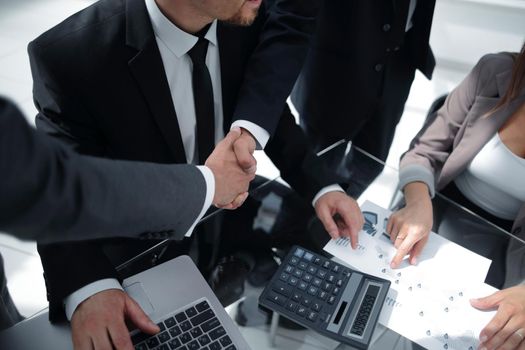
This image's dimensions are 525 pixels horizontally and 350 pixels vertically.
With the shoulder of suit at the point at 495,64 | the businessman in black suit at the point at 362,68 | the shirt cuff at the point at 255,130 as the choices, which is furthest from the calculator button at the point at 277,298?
the businessman in black suit at the point at 362,68

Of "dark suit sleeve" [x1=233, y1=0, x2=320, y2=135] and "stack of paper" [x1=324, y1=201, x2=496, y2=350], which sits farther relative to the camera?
"dark suit sleeve" [x1=233, y1=0, x2=320, y2=135]

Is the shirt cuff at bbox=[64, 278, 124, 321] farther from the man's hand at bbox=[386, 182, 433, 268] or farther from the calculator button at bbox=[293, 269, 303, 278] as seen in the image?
the man's hand at bbox=[386, 182, 433, 268]

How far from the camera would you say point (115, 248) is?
3.36 ft

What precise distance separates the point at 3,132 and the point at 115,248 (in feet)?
1.78

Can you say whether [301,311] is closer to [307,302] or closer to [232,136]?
[307,302]

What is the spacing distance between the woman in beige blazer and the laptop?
1.38ft

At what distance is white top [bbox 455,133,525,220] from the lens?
1.19m

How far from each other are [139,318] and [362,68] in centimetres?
113

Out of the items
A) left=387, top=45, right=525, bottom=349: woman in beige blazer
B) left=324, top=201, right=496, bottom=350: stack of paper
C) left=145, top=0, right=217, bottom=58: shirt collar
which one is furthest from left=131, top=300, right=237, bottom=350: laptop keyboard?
left=145, top=0, right=217, bottom=58: shirt collar

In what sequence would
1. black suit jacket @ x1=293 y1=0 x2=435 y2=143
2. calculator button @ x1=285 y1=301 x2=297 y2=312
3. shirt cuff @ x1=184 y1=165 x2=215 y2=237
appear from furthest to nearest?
black suit jacket @ x1=293 y1=0 x2=435 y2=143 → calculator button @ x1=285 y1=301 x2=297 y2=312 → shirt cuff @ x1=184 y1=165 x2=215 y2=237

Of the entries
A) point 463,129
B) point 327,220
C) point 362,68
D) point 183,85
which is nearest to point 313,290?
point 327,220

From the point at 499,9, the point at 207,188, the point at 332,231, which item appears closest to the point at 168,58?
the point at 207,188

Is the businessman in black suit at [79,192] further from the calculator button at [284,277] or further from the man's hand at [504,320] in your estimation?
the man's hand at [504,320]

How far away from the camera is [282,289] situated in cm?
91
